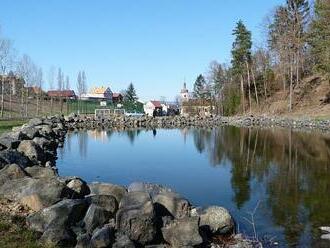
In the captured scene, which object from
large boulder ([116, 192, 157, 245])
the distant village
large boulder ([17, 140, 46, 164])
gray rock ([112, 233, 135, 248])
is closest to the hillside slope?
the distant village

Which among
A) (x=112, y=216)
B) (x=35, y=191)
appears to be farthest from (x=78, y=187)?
(x=112, y=216)

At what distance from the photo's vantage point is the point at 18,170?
14688 mm

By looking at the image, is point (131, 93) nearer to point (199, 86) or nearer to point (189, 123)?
point (199, 86)

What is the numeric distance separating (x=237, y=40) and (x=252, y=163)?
62991mm

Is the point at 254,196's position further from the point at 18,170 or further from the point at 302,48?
the point at 302,48

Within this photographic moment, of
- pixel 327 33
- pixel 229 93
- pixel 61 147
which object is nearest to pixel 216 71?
pixel 229 93

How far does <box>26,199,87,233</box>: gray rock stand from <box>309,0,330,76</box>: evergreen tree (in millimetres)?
50792

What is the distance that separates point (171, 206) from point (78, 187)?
281 cm

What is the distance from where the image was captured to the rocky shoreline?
186 ft

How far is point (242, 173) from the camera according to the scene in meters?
23.9

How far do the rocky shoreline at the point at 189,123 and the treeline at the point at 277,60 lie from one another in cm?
677

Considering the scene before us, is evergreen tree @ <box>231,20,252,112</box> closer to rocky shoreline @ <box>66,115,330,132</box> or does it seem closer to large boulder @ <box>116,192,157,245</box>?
rocky shoreline @ <box>66,115,330,132</box>

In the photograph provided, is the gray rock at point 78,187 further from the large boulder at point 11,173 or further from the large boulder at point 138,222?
the large boulder at point 138,222

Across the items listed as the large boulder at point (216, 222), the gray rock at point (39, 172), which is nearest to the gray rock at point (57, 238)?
the large boulder at point (216, 222)
